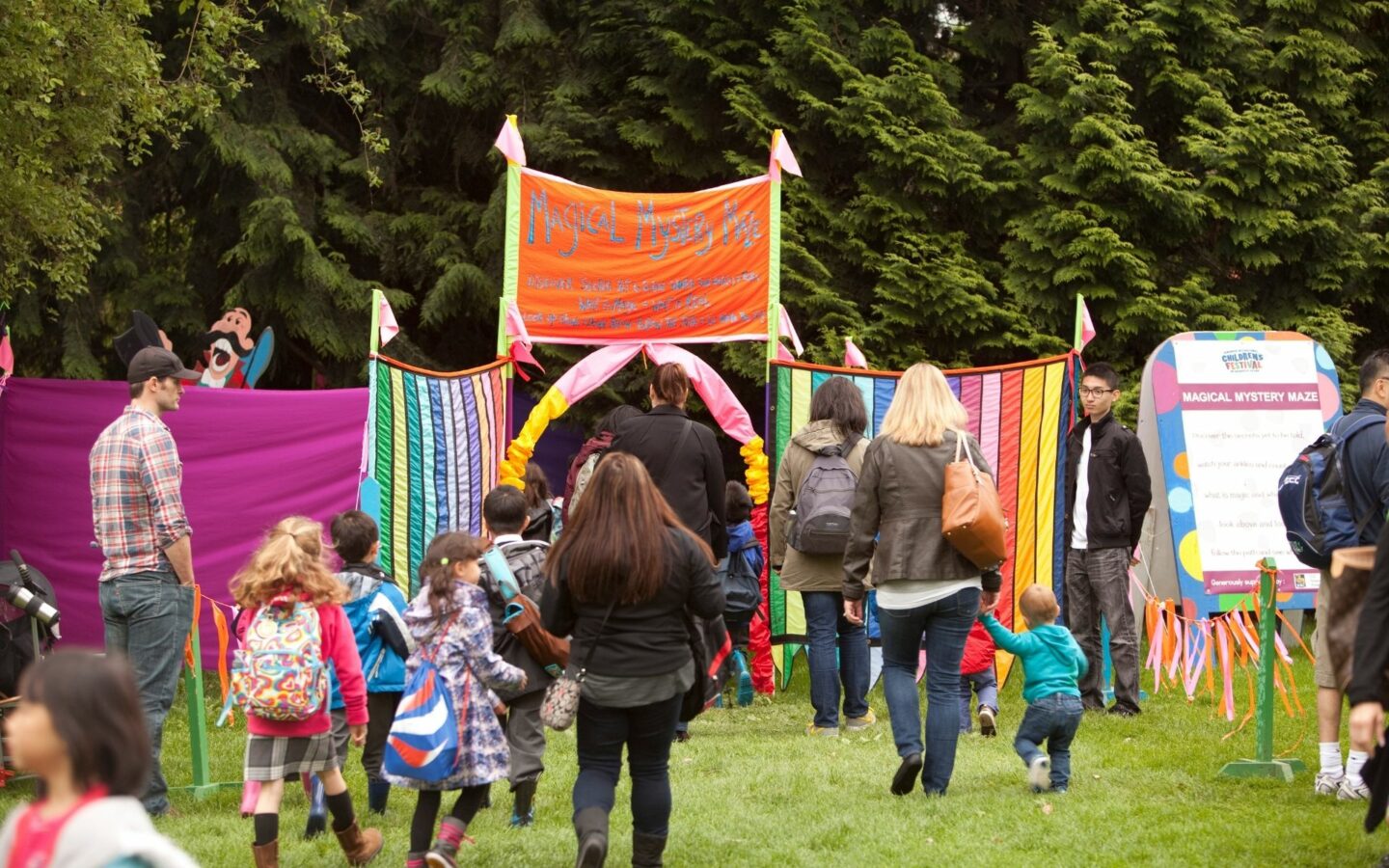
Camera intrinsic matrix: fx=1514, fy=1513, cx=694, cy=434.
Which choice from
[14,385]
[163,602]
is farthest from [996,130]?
[163,602]

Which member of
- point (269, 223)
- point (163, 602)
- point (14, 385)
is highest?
point (269, 223)

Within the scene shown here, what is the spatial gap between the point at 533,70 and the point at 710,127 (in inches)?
67.8

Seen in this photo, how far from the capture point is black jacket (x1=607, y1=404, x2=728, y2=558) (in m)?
7.36

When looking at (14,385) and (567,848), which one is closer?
(567,848)

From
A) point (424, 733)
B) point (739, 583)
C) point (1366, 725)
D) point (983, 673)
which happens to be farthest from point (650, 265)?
point (1366, 725)

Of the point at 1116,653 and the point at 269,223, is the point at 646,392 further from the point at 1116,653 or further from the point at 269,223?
the point at 1116,653

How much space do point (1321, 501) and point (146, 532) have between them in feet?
15.3

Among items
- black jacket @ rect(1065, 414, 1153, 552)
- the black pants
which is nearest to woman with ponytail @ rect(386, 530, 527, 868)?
the black pants

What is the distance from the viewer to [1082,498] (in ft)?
29.1

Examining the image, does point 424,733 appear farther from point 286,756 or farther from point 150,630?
point 150,630

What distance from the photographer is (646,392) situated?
13.4 meters

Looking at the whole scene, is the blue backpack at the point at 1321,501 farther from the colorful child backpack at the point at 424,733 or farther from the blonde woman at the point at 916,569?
the colorful child backpack at the point at 424,733

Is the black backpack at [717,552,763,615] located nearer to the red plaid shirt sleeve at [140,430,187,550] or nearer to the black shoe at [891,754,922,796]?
the black shoe at [891,754,922,796]

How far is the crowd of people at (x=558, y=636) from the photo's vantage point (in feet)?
12.3
